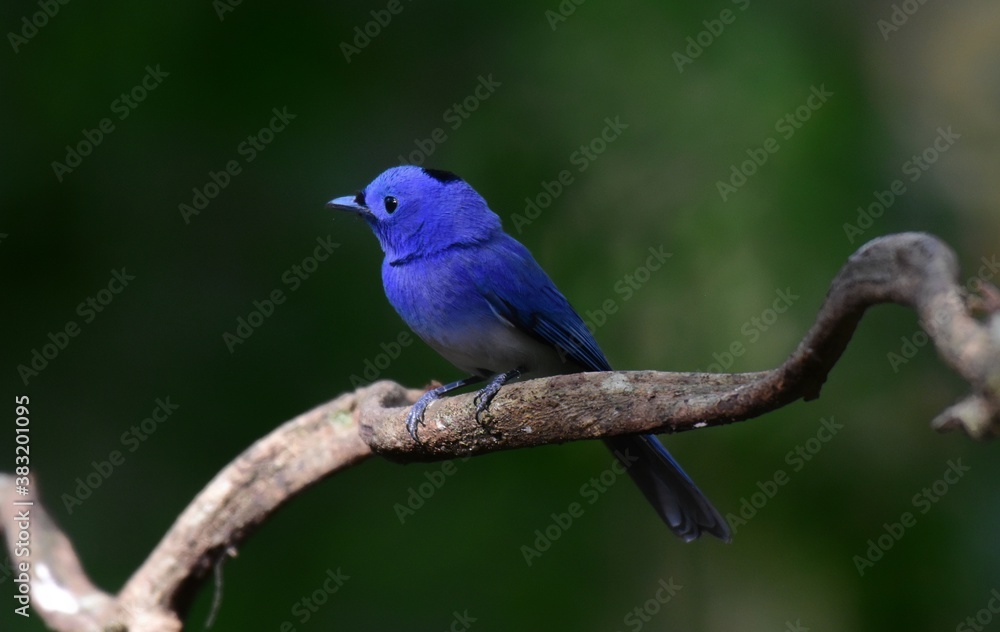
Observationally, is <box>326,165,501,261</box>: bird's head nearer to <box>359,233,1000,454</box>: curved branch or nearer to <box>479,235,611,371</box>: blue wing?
<box>479,235,611,371</box>: blue wing

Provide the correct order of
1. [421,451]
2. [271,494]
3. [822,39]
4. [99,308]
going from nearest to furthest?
1. [421,451]
2. [271,494]
3. [822,39]
4. [99,308]

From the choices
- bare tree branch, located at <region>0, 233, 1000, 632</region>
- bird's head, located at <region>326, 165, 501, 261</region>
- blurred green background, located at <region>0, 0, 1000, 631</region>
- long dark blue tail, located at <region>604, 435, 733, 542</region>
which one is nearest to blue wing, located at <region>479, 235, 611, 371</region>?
bird's head, located at <region>326, 165, 501, 261</region>

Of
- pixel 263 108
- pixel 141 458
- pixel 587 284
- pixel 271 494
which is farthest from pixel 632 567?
pixel 263 108

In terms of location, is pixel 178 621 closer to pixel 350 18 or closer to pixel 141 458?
pixel 141 458

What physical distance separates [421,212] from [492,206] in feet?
3.58

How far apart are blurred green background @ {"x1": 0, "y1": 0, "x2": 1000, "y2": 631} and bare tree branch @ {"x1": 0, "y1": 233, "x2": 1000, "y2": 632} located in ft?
3.21

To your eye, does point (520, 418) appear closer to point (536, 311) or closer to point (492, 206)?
point (536, 311)

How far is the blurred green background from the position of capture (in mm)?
3996

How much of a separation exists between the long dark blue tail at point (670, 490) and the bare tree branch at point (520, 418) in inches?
27.0

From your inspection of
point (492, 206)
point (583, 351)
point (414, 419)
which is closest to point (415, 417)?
point (414, 419)

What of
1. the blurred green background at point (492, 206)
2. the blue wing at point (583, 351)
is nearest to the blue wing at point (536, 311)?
the blue wing at point (583, 351)

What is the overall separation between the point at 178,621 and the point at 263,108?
2291mm

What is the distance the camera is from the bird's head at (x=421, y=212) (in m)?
3.29

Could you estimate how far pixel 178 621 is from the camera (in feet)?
11.3
